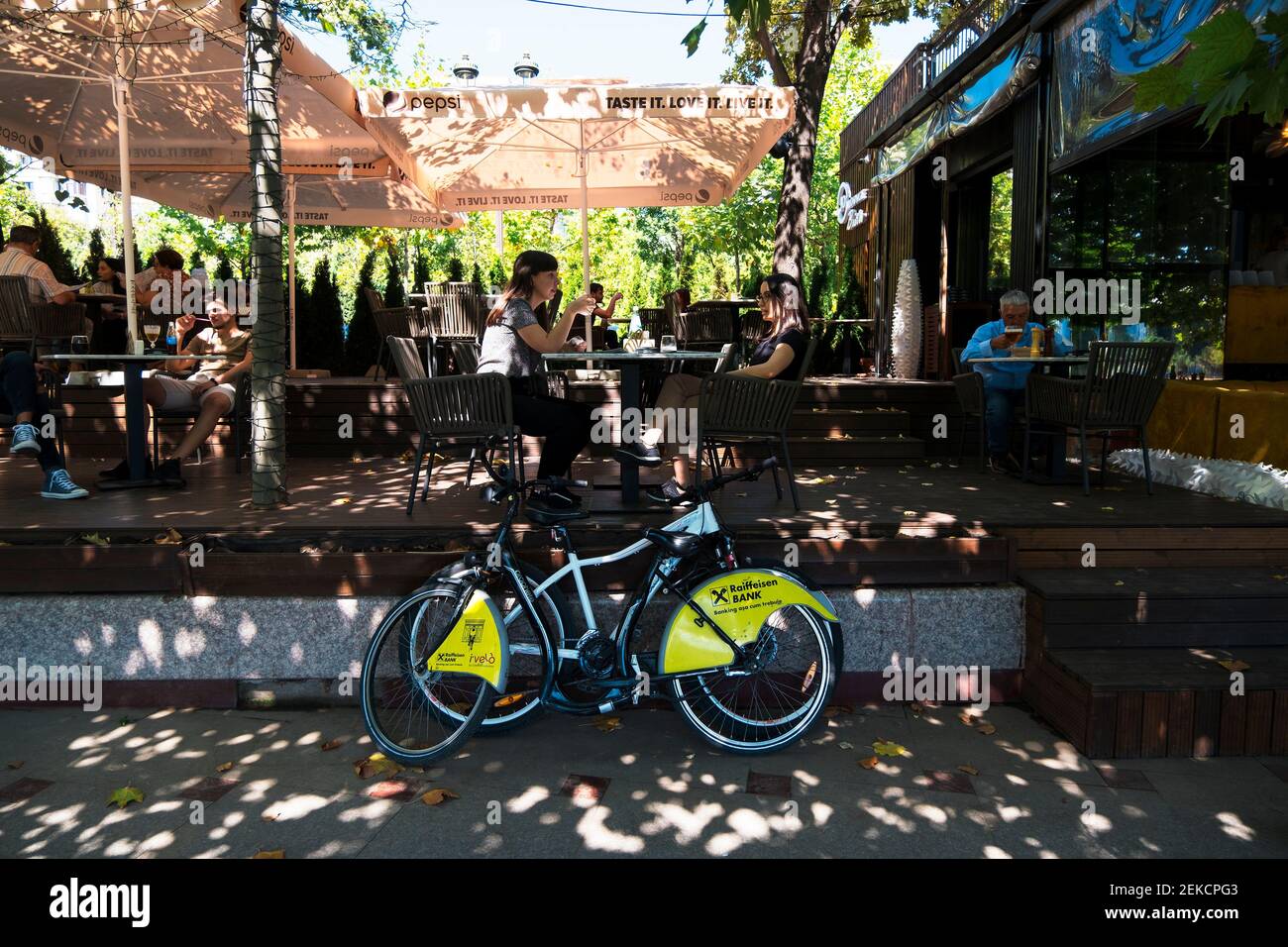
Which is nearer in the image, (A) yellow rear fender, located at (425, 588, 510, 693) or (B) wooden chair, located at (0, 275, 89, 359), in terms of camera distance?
(A) yellow rear fender, located at (425, 588, 510, 693)

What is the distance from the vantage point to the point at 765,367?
17.9 feet

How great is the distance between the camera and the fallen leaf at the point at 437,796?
3.53 m

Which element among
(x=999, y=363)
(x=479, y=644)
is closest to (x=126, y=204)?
(x=479, y=644)

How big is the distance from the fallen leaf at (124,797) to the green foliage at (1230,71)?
3.94m

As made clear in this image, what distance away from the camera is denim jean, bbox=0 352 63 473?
18.6 ft

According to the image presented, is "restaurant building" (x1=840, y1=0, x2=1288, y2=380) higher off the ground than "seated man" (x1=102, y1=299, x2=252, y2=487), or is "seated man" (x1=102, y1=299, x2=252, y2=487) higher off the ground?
"restaurant building" (x1=840, y1=0, x2=1288, y2=380)

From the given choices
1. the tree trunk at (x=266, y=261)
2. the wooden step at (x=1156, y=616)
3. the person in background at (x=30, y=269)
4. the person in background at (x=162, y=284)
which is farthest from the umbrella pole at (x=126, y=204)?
the wooden step at (x=1156, y=616)

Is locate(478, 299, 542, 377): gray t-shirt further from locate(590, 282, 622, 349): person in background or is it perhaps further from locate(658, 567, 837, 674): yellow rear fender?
locate(590, 282, 622, 349): person in background

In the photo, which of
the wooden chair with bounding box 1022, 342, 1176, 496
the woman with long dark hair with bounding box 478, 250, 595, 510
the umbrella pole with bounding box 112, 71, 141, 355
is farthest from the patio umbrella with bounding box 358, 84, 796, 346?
the wooden chair with bounding box 1022, 342, 1176, 496

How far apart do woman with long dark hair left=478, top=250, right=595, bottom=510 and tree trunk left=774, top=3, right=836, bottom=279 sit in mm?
6449
